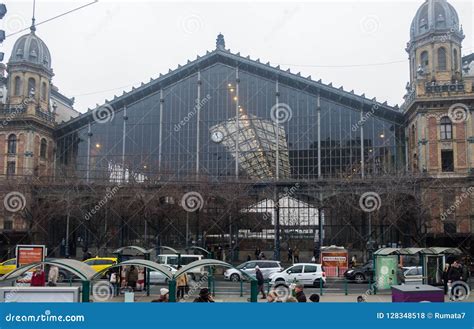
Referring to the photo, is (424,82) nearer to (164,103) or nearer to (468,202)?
(468,202)

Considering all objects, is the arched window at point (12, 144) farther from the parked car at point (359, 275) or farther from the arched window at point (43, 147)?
the parked car at point (359, 275)

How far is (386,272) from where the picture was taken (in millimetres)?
27625

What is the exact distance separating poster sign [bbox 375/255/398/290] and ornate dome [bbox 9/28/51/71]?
46.2 m

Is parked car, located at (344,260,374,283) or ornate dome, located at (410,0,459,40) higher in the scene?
ornate dome, located at (410,0,459,40)

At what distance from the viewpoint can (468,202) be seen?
45.8 meters

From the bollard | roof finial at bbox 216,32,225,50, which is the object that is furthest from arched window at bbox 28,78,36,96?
the bollard

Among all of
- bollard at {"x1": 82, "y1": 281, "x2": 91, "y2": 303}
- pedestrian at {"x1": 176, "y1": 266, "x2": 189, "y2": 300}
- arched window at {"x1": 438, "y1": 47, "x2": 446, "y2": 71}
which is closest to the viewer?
bollard at {"x1": 82, "y1": 281, "x2": 91, "y2": 303}

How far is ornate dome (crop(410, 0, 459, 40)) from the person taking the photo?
173ft

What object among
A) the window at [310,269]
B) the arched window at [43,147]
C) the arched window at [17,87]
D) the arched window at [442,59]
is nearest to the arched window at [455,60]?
the arched window at [442,59]

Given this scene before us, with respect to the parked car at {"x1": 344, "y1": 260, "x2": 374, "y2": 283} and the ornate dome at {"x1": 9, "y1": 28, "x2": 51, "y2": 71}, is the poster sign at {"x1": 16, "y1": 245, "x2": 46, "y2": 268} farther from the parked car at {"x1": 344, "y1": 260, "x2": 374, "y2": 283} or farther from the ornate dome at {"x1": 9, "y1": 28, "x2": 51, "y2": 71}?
the ornate dome at {"x1": 9, "y1": 28, "x2": 51, "y2": 71}

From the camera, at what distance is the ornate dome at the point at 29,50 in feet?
192

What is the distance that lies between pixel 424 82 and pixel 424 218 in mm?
14666

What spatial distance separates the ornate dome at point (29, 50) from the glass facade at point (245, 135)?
13224 mm
